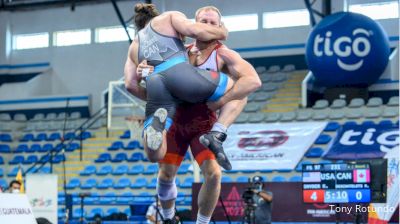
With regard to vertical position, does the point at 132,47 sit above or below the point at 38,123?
above

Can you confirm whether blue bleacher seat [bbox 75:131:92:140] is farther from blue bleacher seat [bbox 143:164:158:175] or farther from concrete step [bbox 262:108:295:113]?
concrete step [bbox 262:108:295:113]

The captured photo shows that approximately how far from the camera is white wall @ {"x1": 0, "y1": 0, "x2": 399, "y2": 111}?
21906 millimetres

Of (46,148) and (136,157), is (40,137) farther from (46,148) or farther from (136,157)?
(136,157)

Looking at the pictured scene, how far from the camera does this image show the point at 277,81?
20750 millimetres

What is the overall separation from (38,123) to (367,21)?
985 cm

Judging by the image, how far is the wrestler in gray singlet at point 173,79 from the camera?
524cm

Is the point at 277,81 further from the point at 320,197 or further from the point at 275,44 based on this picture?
the point at 320,197

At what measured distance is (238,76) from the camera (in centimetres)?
552

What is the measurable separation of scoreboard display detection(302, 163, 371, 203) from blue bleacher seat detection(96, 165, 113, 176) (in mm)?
8920

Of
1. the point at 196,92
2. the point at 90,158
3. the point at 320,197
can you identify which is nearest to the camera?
the point at 196,92

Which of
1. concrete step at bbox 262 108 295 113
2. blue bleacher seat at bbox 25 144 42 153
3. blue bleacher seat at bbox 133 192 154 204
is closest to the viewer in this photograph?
blue bleacher seat at bbox 133 192 154 204

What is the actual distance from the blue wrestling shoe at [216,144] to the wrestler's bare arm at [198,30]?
0.65 meters

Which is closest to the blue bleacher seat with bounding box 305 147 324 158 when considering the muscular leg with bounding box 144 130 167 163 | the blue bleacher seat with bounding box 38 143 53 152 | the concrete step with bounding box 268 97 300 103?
the concrete step with bounding box 268 97 300 103

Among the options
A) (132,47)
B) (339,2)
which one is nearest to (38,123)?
(339,2)
